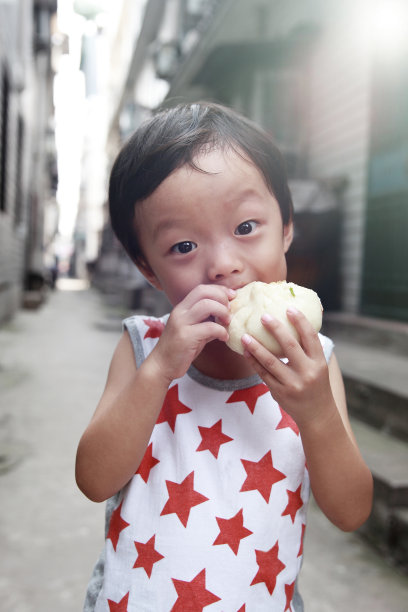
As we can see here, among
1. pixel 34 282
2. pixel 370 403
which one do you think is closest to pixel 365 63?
pixel 370 403

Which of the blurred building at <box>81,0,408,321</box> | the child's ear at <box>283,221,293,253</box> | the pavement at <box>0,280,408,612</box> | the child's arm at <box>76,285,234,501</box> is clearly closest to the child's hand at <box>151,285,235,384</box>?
the child's arm at <box>76,285,234,501</box>

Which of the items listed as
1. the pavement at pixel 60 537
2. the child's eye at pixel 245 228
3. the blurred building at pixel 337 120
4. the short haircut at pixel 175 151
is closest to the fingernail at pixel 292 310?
the child's eye at pixel 245 228

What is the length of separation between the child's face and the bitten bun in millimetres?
73

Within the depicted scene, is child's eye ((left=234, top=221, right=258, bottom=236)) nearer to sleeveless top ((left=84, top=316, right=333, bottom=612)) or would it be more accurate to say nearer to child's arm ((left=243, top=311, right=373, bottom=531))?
child's arm ((left=243, top=311, right=373, bottom=531))

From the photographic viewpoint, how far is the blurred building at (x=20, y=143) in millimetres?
9555

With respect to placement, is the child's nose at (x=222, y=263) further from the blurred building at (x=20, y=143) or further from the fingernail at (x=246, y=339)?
the blurred building at (x=20, y=143)

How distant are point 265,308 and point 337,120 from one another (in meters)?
6.86

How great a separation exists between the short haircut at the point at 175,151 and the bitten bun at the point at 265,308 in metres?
0.29

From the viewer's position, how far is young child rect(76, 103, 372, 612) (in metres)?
1.15

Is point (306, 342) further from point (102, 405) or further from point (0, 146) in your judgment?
point (0, 146)

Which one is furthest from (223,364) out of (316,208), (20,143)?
(20,143)

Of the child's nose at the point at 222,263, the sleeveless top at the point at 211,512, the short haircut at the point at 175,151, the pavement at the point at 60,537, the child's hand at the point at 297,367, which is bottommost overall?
the pavement at the point at 60,537

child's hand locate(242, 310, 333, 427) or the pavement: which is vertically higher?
child's hand locate(242, 310, 333, 427)

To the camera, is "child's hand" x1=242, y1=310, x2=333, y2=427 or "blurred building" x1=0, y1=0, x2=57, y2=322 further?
"blurred building" x1=0, y1=0, x2=57, y2=322
